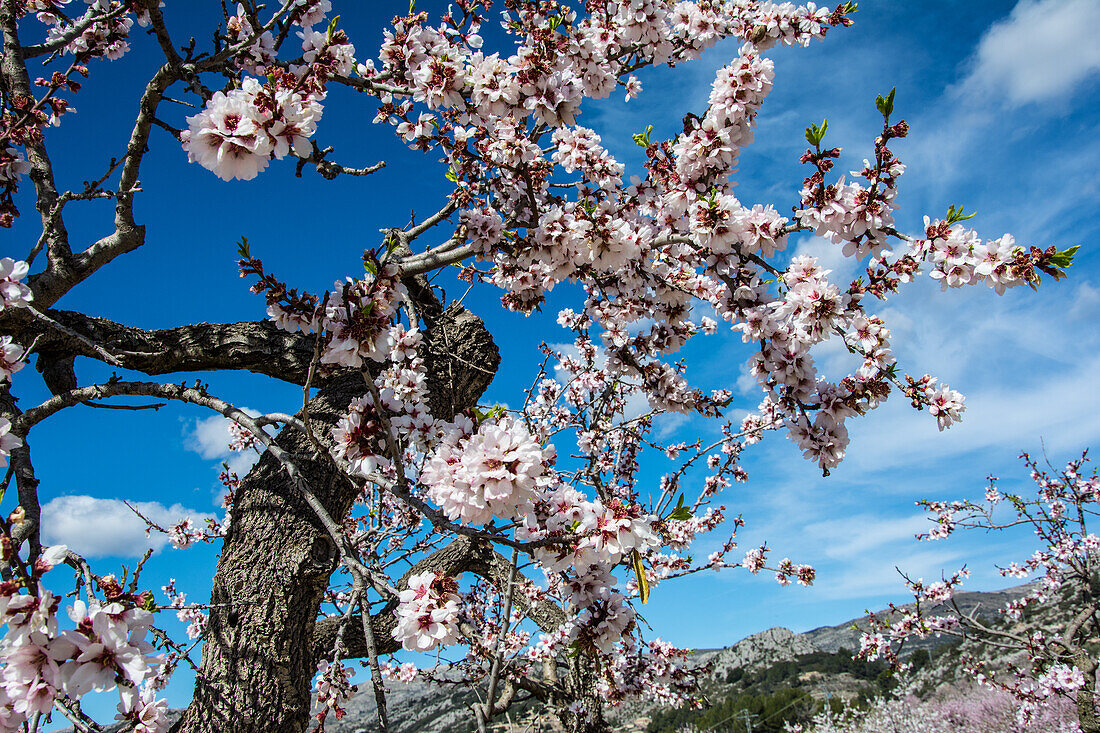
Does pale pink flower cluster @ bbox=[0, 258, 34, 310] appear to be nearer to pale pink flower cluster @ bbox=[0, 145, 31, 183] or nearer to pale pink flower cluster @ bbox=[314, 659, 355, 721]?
pale pink flower cluster @ bbox=[0, 145, 31, 183]

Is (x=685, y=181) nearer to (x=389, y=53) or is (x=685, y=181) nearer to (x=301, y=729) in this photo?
(x=389, y=53)

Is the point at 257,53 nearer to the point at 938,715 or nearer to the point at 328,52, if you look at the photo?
the point at 328,52

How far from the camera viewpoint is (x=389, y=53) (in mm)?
3338

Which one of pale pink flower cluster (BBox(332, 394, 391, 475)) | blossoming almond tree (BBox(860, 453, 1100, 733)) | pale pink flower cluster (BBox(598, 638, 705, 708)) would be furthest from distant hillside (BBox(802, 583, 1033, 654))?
pale pink flower cluster (BBox(332, 394, 391, 475))

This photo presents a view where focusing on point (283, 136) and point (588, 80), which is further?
point (588, 80)

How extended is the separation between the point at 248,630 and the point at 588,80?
3.79 m

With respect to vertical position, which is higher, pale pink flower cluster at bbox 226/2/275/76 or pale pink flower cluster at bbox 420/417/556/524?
pale pink flower cluster at bbox 226/2/275/76

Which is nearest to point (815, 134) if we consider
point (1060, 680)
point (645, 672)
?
point (645, 672)

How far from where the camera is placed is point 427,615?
1665 millimetres

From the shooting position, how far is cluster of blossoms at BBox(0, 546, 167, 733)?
51.8 inches

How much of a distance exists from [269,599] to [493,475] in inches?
91.4

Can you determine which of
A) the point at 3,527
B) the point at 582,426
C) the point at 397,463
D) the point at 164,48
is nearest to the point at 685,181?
the point at 397,463

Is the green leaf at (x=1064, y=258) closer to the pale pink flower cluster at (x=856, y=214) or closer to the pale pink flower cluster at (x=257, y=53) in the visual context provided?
the pale pink flower cluster at (x=856, y=214)

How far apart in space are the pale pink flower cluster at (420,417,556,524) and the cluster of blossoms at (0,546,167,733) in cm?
83
